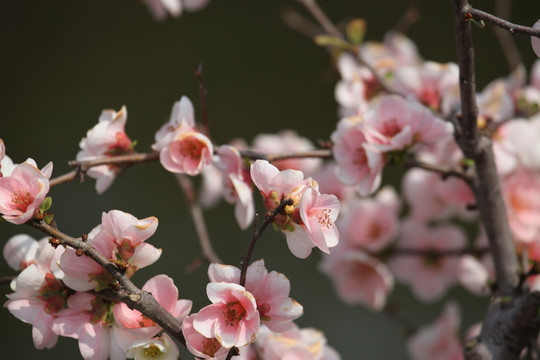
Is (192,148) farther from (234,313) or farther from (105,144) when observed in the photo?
(234,313)

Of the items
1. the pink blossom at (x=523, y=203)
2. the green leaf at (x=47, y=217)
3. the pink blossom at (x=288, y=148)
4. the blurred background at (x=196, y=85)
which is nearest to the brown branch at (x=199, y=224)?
the pink blossom at (x=288, y=148)

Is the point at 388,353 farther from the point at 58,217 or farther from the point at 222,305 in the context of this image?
the point at 222,305

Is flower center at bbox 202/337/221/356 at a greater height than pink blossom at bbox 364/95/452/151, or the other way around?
pink blossom at bbox 364/95/452/151

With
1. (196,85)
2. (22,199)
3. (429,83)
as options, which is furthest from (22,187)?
(196,85)

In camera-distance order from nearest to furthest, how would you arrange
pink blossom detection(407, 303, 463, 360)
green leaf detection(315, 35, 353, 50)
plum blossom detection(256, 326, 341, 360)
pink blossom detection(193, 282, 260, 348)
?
pink blossom detection(193, 282, 260, 348), plum blossom detection(256, 326, 341, 360), green leaf detection(315, 35, 353, 50), pink blossom detection(407, 303, 463, 360)

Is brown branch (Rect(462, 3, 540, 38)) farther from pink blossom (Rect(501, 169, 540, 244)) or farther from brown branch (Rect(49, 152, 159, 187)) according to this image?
pink blossom (Rect(501, 169, 540, 244))

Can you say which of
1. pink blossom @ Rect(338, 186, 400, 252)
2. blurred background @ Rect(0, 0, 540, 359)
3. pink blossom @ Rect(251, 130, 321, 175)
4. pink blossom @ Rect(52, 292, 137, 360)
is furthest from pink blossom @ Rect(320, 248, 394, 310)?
blurred background @ Rect(0, 0, 540, 359)
